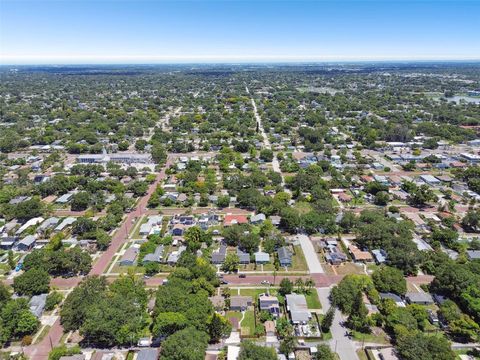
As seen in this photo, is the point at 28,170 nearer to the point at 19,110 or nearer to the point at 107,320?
the point at 107,320

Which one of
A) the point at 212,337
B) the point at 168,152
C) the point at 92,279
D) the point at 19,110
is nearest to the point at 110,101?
the point at 19,110

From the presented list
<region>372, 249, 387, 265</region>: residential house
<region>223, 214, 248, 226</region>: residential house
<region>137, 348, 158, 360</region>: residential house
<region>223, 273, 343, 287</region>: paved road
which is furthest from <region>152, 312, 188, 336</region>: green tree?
<region>372, 249, 387, 265</region>: residential house

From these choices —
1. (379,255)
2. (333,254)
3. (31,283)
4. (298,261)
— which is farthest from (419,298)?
(31,283)

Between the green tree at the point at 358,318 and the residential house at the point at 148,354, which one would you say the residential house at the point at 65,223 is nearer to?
the residential house at the point at 148,354

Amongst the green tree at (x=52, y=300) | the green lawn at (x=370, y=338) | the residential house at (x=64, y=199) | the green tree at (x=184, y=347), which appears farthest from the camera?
the residential house at (x=64, y=199)

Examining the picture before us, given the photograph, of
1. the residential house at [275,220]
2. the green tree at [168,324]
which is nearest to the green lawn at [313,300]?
the green tree at [168,324]

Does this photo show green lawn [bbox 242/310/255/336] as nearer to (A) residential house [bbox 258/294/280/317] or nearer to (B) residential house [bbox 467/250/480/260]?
(A) residential house [bbox 258/294/280/317]

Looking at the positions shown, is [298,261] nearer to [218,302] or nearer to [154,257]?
[218,302]
